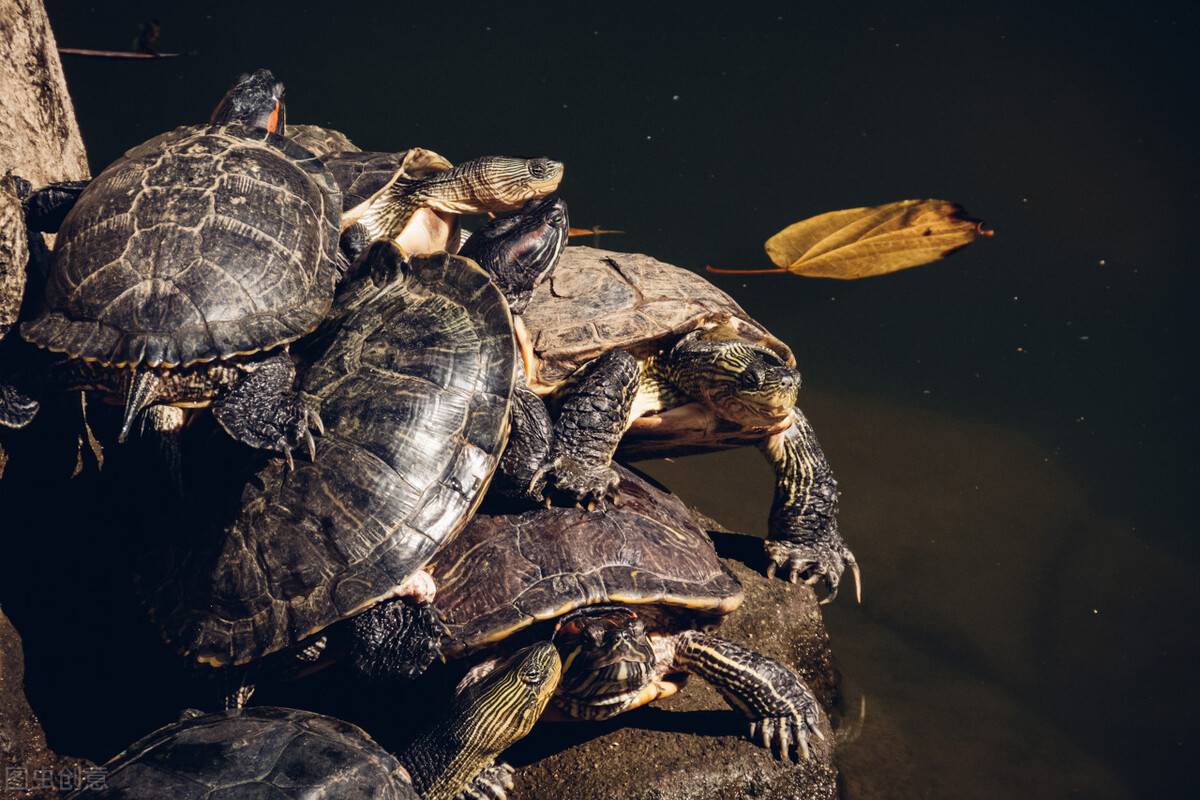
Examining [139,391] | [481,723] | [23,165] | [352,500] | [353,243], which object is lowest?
[481,723]

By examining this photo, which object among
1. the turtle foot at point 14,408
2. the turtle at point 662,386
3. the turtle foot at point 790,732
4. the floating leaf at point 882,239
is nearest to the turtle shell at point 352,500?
the turtle at point 662,386

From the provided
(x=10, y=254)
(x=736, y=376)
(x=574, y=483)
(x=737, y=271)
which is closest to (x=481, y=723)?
(x=574, y=483)

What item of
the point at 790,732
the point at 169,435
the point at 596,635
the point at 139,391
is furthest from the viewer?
the point at 790,732

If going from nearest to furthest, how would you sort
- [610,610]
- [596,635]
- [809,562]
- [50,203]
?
[596,635], [610,610], [50,203], [809,562]

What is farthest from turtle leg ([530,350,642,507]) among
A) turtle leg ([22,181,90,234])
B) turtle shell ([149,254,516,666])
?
turtle leg ([22,181,90,234])

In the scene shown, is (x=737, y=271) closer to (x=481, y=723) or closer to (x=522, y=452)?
(x=522, y=452)

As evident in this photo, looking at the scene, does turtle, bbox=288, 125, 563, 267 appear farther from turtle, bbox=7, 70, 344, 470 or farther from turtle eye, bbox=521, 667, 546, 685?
turtle eye, bbox=521, 667, 546, 685

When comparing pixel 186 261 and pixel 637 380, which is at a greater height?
pixel 186 261
